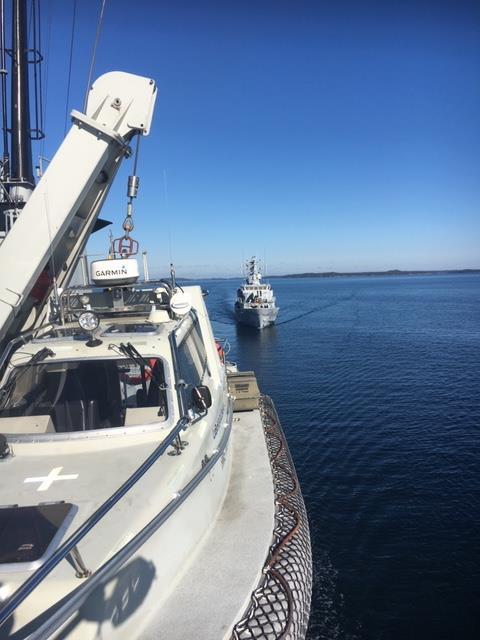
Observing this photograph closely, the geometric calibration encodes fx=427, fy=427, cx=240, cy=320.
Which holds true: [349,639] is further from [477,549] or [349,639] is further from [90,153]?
[90,153]

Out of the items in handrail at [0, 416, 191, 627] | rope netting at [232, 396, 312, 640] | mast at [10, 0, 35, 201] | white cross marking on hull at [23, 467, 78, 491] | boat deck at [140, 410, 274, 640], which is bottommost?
rope netting at [232, 396, 312, 640]

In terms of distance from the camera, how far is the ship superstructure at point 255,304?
44.6 m

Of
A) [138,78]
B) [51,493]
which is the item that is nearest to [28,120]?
[138,78]

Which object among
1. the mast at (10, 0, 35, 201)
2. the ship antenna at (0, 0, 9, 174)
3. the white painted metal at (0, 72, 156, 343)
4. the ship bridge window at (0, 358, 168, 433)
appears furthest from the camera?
the mast at (10, 0, 35, 201)

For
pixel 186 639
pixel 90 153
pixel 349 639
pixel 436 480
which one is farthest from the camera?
pixel 436 480

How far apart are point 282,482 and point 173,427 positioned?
2.49 m

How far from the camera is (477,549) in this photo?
8.13 m

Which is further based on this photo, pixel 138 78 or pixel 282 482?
pixel 282 482

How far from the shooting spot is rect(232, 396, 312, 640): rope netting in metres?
3.31

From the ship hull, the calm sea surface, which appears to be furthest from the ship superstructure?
the calm sea surface

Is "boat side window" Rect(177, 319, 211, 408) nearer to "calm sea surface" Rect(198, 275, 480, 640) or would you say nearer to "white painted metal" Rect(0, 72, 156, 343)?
"white painted metal" Rect(0, 72, 156, 343)

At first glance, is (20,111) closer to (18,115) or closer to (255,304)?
(18,115)

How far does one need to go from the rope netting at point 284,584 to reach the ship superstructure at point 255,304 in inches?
1527

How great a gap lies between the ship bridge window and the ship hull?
3943cm
